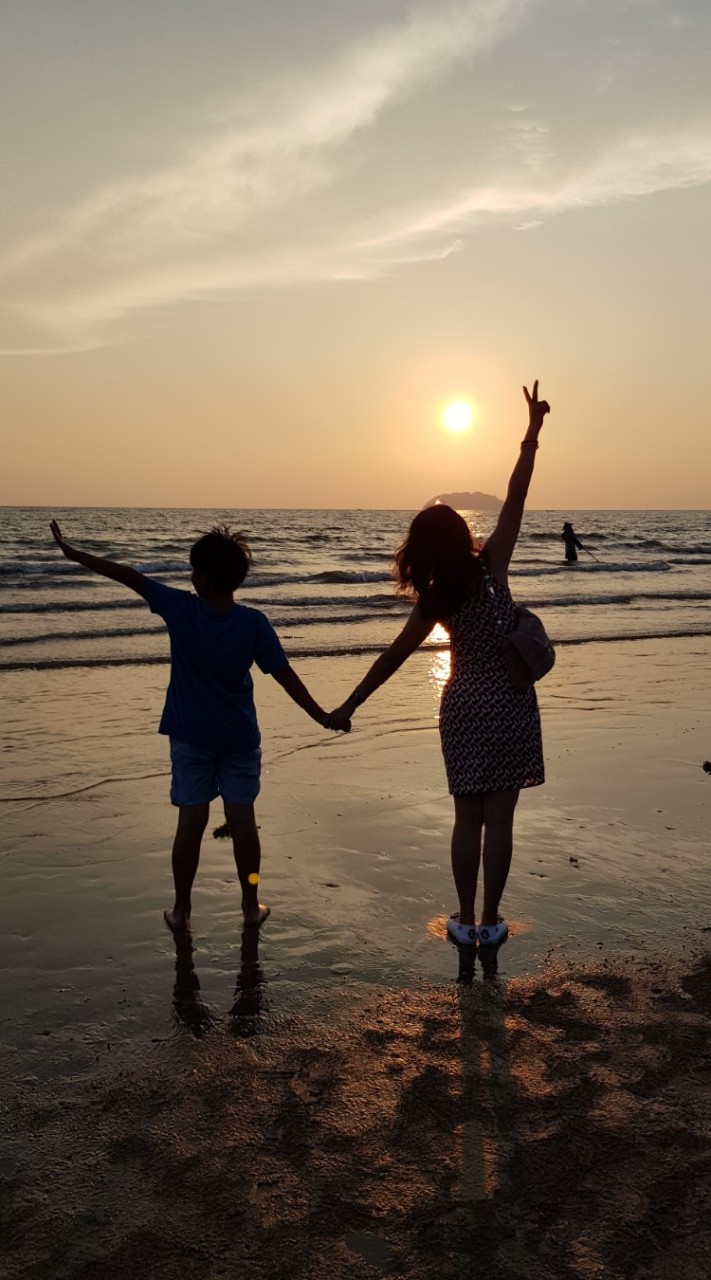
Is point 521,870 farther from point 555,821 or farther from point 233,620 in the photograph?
point 233,620

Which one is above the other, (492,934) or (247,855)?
(247,855)

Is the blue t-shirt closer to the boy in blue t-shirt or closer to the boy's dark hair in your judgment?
the boy in blue t-shirt

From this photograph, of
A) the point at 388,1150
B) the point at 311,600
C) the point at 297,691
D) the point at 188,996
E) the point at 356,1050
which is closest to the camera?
the point at 388,1150

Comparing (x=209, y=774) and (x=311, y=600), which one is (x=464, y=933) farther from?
(x=311, y=600)

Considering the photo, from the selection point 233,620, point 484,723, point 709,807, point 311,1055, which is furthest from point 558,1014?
point 709,807

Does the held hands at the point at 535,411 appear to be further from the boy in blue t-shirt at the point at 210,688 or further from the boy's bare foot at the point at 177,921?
the boy's bare foot at the point at 177,921

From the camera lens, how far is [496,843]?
4.15 m

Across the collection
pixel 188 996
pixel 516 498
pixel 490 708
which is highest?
pixel 516 498

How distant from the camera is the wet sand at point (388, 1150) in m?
2.30

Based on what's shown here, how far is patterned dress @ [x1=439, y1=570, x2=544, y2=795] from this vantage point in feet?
13.3

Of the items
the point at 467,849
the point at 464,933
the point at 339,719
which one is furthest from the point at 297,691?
the point at 464,933

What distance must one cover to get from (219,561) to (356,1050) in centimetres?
206

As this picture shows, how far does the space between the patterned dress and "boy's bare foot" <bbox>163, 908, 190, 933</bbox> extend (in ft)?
4.63

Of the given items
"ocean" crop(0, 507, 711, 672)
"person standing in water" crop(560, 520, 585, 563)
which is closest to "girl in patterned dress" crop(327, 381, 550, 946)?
"ocean" crop(0, 507, 711, 672)
